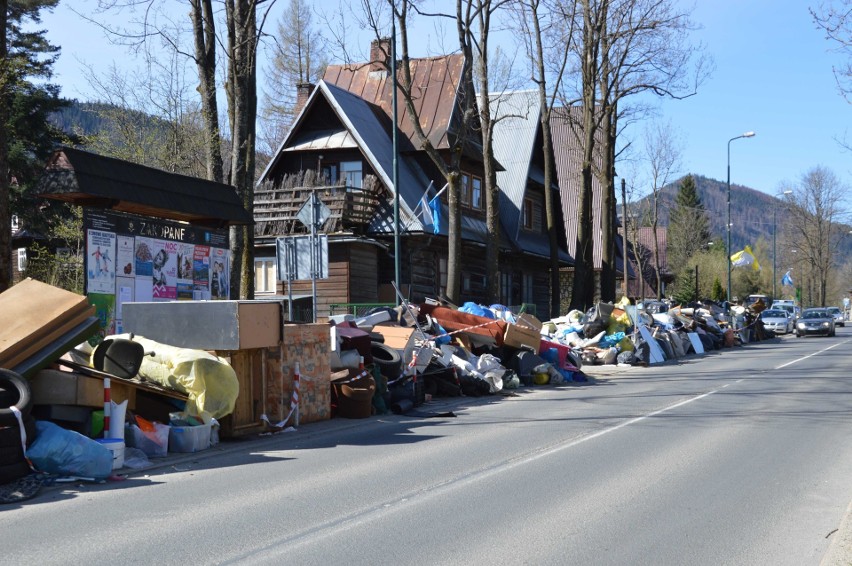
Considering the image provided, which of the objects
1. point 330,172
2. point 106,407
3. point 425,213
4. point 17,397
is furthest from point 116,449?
point 330,172

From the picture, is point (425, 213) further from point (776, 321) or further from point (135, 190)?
point (776, 321)

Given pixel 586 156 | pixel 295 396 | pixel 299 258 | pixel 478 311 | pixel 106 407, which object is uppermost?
pixel 586 156

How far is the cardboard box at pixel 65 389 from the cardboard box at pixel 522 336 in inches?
504

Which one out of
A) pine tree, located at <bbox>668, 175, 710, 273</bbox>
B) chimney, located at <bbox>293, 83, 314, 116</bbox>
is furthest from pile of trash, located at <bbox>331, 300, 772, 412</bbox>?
pine tree, located at <bbox>668, 175, 710, 273</bbox>

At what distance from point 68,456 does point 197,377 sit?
8.36 feet

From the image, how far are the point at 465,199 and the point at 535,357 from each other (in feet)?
51.8

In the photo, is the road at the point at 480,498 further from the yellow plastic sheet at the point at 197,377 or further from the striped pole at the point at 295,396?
the yellow plastic sheet at the point at 197,377

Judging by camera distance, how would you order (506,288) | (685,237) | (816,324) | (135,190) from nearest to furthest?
(135,190), (506,288), (816,324), (685,237)

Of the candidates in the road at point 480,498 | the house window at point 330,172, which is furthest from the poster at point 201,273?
the house window at point 330,172

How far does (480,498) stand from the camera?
855 cm

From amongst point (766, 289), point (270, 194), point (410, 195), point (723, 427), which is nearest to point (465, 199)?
point (410, 195)

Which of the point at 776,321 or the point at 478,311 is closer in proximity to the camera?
the point at 478,311

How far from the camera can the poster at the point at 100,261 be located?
1384cm

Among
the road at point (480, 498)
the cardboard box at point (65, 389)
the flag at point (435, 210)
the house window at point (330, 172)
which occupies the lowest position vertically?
the road at point (480, 498)
